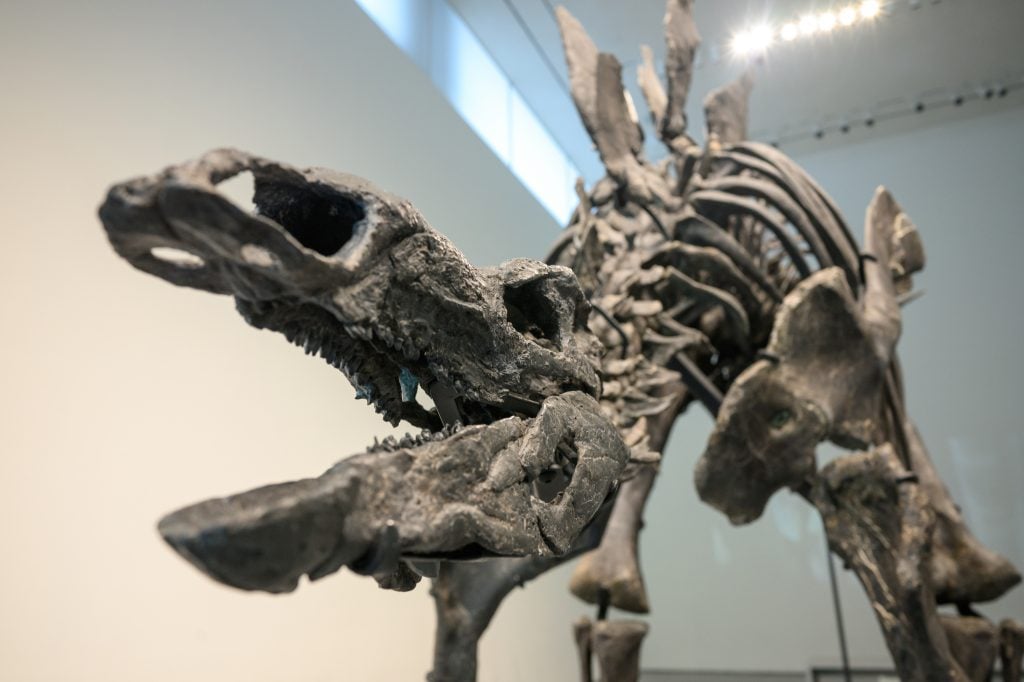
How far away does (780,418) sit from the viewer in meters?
2.85

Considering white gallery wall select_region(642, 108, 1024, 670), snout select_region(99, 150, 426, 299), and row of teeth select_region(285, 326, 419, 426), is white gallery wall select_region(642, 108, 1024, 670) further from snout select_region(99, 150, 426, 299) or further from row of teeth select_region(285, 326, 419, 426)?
snout select_region(99, 150, 426, 299)

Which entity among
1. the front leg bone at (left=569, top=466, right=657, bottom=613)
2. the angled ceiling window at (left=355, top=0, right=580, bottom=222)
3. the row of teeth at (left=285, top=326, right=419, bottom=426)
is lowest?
the front leg bone at (left=569, top=466, right=657, bottom=613)

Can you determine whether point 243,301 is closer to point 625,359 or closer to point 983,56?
point 625,359

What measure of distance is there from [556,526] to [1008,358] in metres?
5.30

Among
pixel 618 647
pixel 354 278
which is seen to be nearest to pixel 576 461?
pixel 354 278

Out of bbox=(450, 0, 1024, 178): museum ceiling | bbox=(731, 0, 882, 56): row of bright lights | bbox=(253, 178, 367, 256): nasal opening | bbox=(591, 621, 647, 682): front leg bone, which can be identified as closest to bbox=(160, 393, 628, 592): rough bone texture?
bbox=(253, 178, 367, 256): nasal opening

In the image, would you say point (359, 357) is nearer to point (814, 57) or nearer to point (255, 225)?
point (255, 225)

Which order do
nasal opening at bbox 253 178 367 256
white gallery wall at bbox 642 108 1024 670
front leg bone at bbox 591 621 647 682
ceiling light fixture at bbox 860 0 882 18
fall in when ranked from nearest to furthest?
nasal opening at bbox 253 178 367 256 < front leg bone at bbox 591 621 647 682 < ceiling light fixture at bbox 860 0 882 18 < white gallery wall at bbox 642 108 1024 670

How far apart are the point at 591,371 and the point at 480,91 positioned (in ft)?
12.3

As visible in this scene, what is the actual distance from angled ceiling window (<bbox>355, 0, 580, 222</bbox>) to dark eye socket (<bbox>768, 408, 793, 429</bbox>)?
8.46ft

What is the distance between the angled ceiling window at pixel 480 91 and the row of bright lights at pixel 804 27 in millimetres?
1494

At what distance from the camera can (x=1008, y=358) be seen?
545 centimetres

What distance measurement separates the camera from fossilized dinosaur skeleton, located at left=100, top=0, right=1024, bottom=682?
94cm

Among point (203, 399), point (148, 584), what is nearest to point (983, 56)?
point (203, 399)
